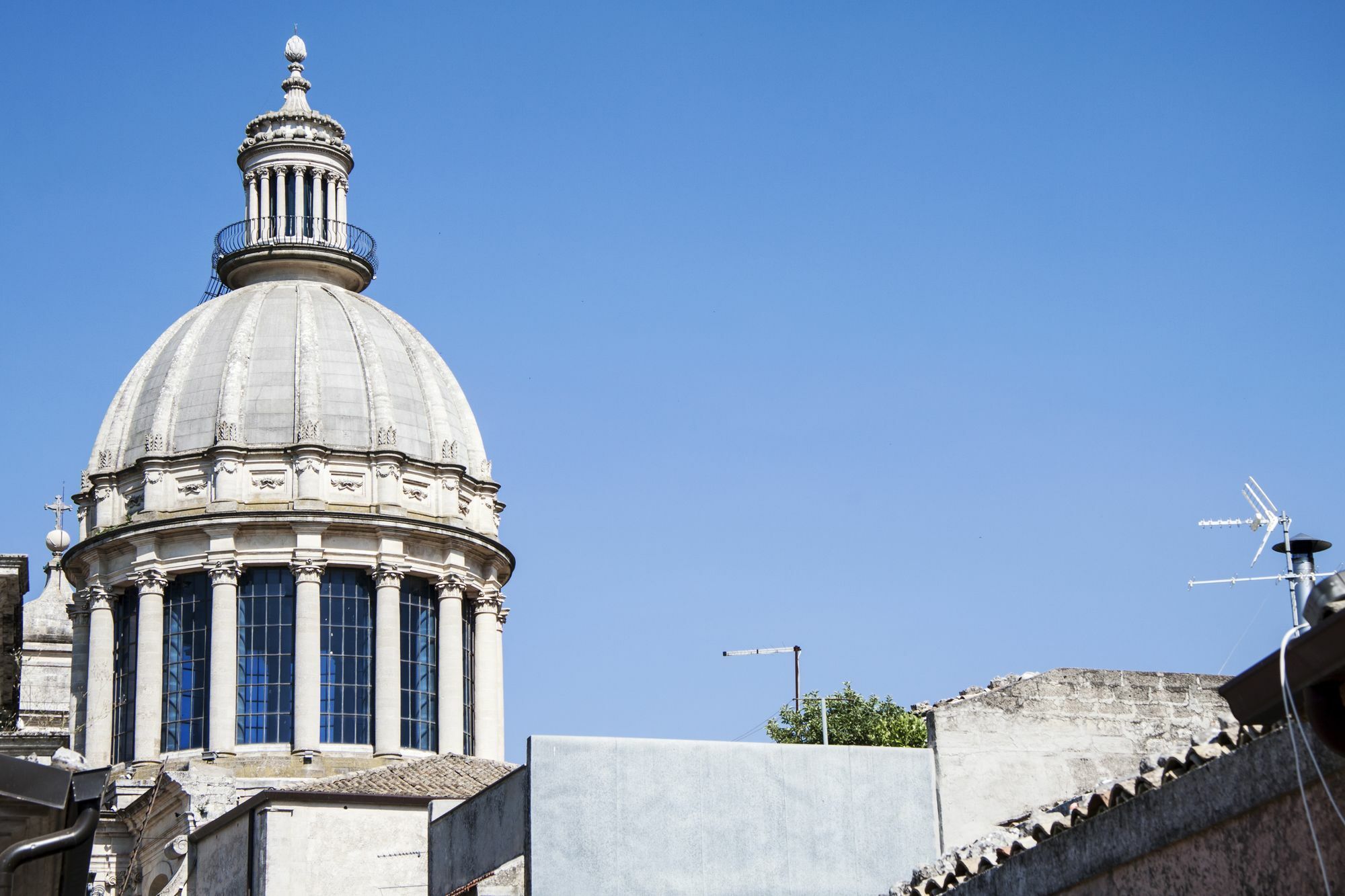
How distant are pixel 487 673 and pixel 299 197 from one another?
1371 centimetres

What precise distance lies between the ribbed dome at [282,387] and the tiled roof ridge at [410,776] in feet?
30.5

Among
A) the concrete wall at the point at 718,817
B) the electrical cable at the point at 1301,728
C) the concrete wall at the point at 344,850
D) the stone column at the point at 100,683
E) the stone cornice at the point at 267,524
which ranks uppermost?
the stone cornice at the point at 267,524

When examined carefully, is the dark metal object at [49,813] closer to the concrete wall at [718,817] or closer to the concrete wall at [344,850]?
the concrete wall at [718,817]

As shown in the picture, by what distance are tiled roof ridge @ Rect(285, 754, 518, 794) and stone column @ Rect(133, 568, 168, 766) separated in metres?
4.92

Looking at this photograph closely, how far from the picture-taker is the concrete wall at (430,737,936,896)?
1052 inches

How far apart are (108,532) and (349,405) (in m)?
6.65

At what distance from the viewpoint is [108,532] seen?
5584 cm

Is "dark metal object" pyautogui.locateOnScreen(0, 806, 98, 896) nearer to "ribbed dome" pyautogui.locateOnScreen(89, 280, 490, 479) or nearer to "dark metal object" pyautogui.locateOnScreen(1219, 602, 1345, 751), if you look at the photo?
"dark metal object" pyautogui.locateOnScreen(1219, 602, 1345, 751)

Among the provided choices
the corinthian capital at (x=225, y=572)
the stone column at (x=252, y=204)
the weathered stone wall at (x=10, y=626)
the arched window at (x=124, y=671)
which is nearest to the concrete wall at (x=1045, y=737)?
the weathered stone wall at (x=10, y=626)

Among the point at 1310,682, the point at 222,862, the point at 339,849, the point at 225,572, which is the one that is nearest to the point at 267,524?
the point at 225,572

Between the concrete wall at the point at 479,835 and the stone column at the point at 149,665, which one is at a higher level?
the stone column at the point at 149,665

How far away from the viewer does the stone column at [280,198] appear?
60438mm

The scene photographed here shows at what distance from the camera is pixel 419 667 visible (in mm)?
55906

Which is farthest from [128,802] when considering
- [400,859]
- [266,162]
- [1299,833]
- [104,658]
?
[1299,833]
